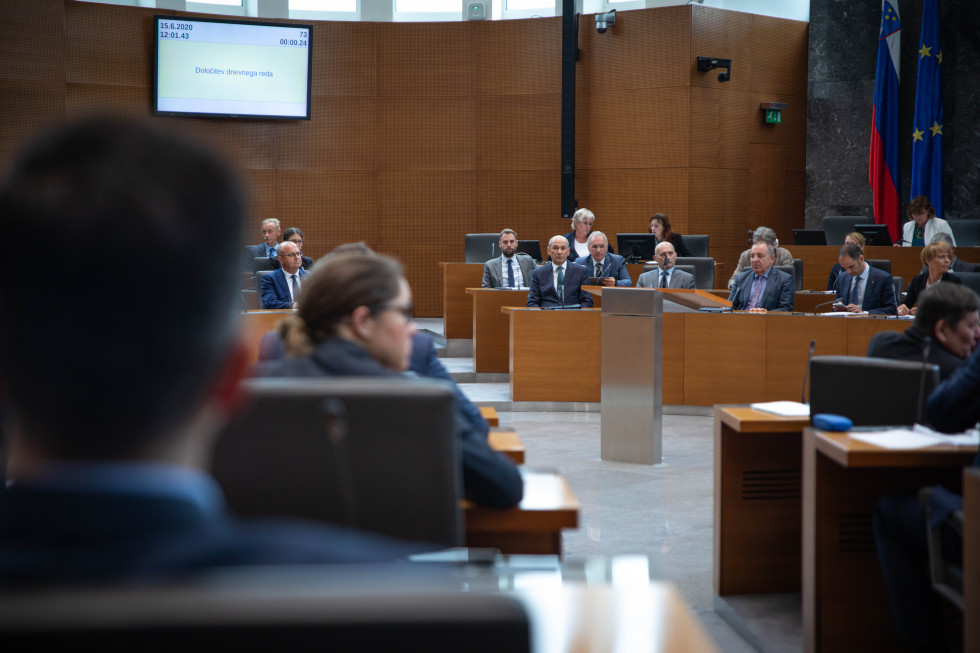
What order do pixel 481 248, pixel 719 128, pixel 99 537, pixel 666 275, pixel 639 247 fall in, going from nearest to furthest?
pixel 99 537
pixel 666 275
pixel 639 247
pixel 481 248
pixel 719 128

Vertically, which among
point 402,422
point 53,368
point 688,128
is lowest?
point 402,422

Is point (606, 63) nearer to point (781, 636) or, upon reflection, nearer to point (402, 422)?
point (781, 636)

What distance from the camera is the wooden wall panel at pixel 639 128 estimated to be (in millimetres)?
12336

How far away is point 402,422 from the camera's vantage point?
72.4 inches

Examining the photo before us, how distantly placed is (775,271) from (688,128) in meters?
4.64

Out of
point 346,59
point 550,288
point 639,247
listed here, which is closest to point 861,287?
point 639,247

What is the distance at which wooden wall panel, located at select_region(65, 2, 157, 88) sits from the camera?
11.9m

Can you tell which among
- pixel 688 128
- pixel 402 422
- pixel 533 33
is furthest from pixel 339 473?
pixel 533 33

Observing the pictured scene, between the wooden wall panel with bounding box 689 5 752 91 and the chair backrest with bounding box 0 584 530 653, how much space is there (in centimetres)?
1228

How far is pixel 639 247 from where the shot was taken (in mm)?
9953

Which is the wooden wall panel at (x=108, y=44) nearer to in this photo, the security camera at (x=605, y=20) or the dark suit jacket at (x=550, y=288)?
the security camera at (x=605, y=20)

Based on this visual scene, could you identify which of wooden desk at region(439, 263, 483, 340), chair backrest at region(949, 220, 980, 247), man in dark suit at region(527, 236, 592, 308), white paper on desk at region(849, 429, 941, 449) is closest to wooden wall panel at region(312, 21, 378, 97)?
wooden desk at region(439, 263, 483, 340)

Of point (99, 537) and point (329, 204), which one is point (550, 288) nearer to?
point (329, 204)

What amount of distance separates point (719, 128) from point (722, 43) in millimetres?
1070
